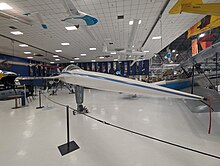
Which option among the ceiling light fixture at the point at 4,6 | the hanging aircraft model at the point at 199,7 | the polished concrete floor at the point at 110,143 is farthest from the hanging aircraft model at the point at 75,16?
the polished concrete floor at the point at 110,143

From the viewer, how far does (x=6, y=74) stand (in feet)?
22.1

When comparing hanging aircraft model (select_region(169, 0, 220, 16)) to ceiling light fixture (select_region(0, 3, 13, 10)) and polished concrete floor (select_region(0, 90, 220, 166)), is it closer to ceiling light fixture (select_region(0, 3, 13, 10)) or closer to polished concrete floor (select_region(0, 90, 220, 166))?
polished concrete floor (select_region(0, 90, 220, 166))

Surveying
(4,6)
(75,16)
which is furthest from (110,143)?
(4,6)

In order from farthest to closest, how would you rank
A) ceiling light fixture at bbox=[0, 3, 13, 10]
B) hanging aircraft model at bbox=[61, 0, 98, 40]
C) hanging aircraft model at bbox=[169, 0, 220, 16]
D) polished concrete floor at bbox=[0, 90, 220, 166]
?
ceiling light fixture at bbox=[0, 3, 13, 10], hanging aircraft model at bbox=[61, 0, 98, 40], hanging aircraft model at bbox=[169, 0, 220, 16], polished concrete floor at bbox=[0, 90, 220, 166]

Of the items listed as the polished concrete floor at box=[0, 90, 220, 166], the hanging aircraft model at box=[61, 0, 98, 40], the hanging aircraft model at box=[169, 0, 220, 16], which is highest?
the hanging aircraft model at box=[61, 0, 98, 40]

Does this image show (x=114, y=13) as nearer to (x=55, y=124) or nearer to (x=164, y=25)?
(x=164, y=25)

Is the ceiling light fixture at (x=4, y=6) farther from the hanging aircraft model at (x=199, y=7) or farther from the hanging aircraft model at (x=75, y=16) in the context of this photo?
the hanging aircraft model at (x=199, y=7)

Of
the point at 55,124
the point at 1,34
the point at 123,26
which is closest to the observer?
the point at 55,124

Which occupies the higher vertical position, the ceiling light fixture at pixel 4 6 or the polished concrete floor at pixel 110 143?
the ceiling light fixture at pixel 4 6

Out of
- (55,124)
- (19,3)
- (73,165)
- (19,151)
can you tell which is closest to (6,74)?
(19,3)

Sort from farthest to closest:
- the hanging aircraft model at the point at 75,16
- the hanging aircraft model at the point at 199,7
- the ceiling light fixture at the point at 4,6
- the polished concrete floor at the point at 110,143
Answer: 1. the ceiling light fixture at the point at 4,6
2. the hanging aircraft model at the point at 75,16
3. the hanging aircraft model at the point at 199,7
4. the polished concrete floor at the point at 110,143

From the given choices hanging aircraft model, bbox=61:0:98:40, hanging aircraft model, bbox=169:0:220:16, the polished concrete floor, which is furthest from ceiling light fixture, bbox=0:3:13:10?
hanging aircraft model, bbox=169:0:220:16

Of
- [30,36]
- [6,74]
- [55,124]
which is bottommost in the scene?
A: [55,124]

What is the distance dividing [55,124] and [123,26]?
20.4ft
